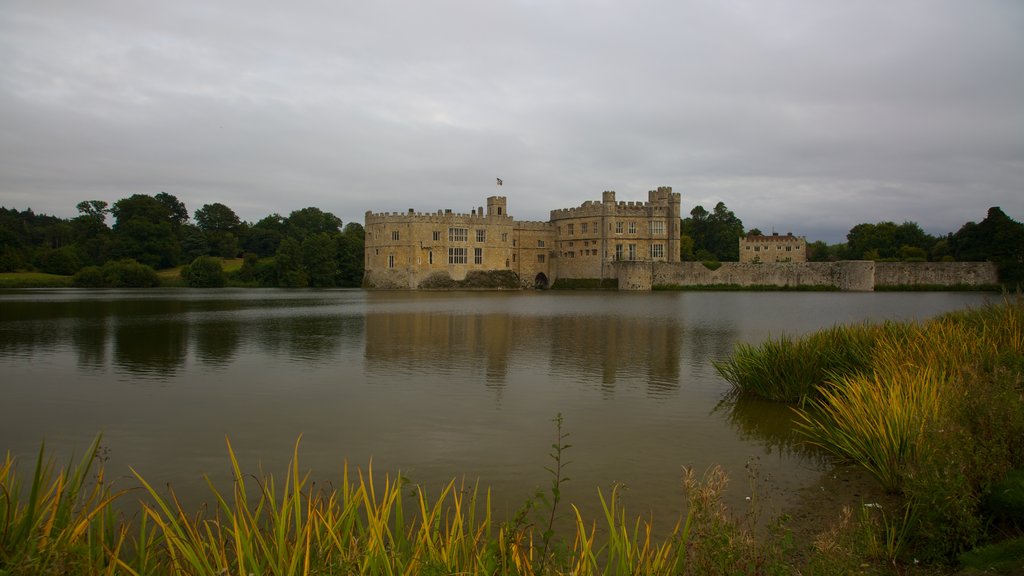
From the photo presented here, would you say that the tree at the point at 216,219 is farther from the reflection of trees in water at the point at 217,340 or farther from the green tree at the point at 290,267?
the reflection of trees in water at the point at 217,340

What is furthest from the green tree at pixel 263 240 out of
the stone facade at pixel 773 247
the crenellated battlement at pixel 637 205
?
the stone facade at pixel 773 247

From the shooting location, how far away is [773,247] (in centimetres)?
8288

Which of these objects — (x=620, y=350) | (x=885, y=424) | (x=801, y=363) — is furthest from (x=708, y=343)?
(x=885, y=424)

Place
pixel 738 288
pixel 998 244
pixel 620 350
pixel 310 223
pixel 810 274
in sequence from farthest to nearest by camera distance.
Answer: pixel 310 223
pixel 738 288
pixel 810 274
pixel 998 244
pixel 620 350

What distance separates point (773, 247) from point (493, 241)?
40.0 metres

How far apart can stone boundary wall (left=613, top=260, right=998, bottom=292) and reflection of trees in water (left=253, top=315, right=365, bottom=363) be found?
35761 mm

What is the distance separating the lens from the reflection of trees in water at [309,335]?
15766mm

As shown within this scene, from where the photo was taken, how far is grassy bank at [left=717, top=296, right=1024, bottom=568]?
14.8 ft

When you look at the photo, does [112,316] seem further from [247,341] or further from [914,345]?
[914,345]

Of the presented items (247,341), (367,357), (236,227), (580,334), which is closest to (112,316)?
(247,341)

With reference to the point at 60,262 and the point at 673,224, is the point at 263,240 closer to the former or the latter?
the point at 60,262

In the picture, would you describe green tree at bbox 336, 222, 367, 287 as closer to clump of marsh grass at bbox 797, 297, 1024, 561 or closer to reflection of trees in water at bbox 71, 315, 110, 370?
reflection of trees in water at bbox 71, 315, 110, 370

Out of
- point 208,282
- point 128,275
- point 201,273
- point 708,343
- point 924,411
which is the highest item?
point 201,273

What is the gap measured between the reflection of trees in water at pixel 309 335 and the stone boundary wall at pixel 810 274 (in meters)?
A: 35.8
